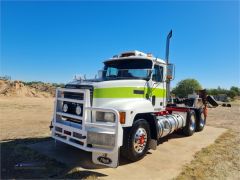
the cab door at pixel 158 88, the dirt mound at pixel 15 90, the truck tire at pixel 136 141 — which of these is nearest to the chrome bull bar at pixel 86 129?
the truck tire at pixel 136 141

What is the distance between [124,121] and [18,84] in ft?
135

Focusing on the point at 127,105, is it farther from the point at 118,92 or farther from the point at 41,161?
the point at 41,161

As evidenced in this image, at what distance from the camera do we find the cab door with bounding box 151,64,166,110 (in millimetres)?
7465

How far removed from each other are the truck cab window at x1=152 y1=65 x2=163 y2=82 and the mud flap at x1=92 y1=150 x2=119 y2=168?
3.24m

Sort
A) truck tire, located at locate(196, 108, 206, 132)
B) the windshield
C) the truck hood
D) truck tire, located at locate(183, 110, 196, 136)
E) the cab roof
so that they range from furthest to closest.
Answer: truck tire, located at locate(196, 108, 206, 132)
truck tire, located at locate(183, 110, 196, 136)
the cab roof
the windshield
the truck hood

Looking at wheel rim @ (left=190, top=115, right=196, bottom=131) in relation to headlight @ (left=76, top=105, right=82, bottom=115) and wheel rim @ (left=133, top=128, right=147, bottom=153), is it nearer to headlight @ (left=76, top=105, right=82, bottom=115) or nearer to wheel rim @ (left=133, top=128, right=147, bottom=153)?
wheel rim @ (left=133, top=128, right=147, bottom=153)

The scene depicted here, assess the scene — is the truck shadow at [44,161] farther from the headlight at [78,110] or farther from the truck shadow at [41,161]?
the headlight at [78,110]

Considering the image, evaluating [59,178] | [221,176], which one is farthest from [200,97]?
[59,178]

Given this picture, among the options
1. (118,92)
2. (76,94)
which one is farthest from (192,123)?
(76,94)

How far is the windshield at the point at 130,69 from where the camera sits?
23.6 feet

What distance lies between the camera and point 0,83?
137ft

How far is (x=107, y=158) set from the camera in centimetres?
506

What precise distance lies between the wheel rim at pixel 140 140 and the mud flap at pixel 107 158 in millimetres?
1089

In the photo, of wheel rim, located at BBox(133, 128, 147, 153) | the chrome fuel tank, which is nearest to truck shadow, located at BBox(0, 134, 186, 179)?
wheel rim, located at BBox(133, 128, 147, 153)
